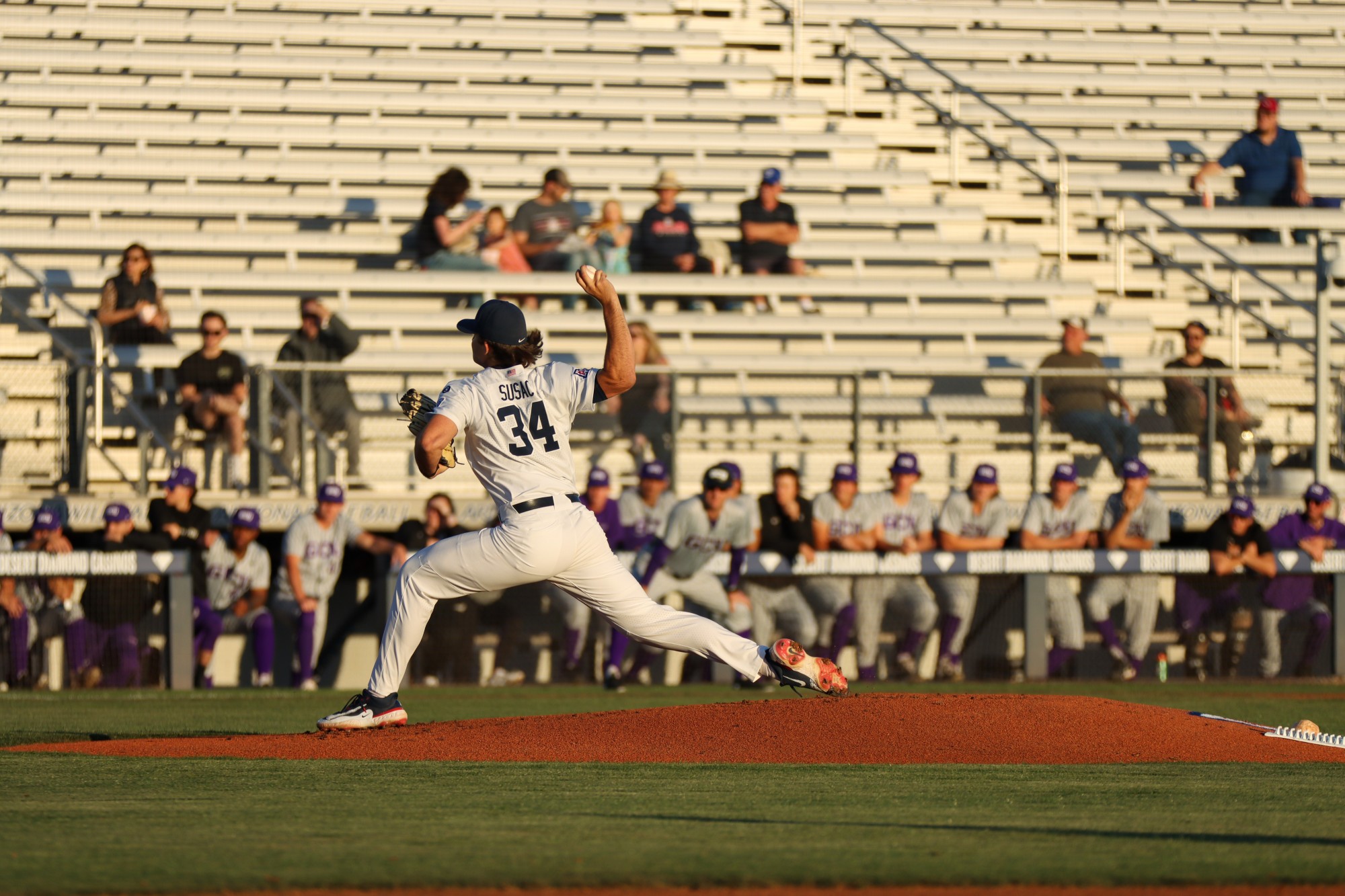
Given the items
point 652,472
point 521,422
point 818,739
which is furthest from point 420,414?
point 652,472

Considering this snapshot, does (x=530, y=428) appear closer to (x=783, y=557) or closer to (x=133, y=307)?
(x=783, y=557)

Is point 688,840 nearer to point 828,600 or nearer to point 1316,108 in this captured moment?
point 828,600

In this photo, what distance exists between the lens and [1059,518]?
13258 mm

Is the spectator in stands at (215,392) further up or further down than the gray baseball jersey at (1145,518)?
further up

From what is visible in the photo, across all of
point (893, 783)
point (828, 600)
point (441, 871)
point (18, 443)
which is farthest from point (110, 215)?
point (441, 871)

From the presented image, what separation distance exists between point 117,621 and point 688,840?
8.31m

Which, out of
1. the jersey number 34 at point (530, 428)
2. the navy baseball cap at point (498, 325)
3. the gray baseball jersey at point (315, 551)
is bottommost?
the gray baseball jersey at point (315, 551)

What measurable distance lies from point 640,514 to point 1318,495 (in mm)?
5052

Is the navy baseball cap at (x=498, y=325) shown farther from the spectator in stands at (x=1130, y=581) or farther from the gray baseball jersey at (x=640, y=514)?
the spectator in stands at (x=1130, y=581)

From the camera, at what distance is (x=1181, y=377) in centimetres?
1370

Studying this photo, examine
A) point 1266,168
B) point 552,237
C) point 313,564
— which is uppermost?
point 1266,168

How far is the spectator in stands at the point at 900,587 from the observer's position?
1288 cm

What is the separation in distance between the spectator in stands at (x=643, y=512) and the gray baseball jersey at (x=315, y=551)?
1.90m

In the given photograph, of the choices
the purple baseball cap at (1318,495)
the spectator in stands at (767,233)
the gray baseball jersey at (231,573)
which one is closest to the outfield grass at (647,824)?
the gray baseball jersey at (231,573)
